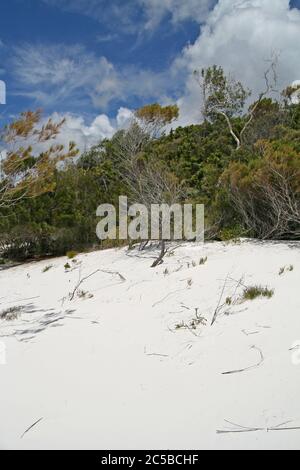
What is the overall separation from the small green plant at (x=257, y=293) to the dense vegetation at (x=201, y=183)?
3.35 m

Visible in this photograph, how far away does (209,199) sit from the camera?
11.0m

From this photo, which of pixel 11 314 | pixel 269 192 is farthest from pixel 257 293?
pixel 269 192

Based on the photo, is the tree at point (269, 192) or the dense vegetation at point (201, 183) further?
the dense vegetation at point (201, 183)

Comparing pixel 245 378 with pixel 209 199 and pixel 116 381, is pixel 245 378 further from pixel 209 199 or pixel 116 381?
pixel 209 199

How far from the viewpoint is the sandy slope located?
2.35 m

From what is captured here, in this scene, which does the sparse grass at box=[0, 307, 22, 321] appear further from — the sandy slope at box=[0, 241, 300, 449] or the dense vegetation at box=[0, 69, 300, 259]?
the dense vegetation at box=[0, 69, 300, 259]

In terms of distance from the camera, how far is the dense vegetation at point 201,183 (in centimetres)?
893

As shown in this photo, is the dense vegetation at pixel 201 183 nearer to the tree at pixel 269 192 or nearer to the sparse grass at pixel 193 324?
the tree at pixel 269 192

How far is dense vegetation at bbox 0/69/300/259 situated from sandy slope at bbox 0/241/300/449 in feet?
7.86

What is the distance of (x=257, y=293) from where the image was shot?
4578 millimetres

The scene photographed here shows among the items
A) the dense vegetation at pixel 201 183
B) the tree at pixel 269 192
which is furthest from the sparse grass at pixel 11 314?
the tree at pixel 269 192

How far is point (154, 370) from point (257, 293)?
199 centimetres

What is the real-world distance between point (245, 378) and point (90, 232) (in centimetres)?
1115
